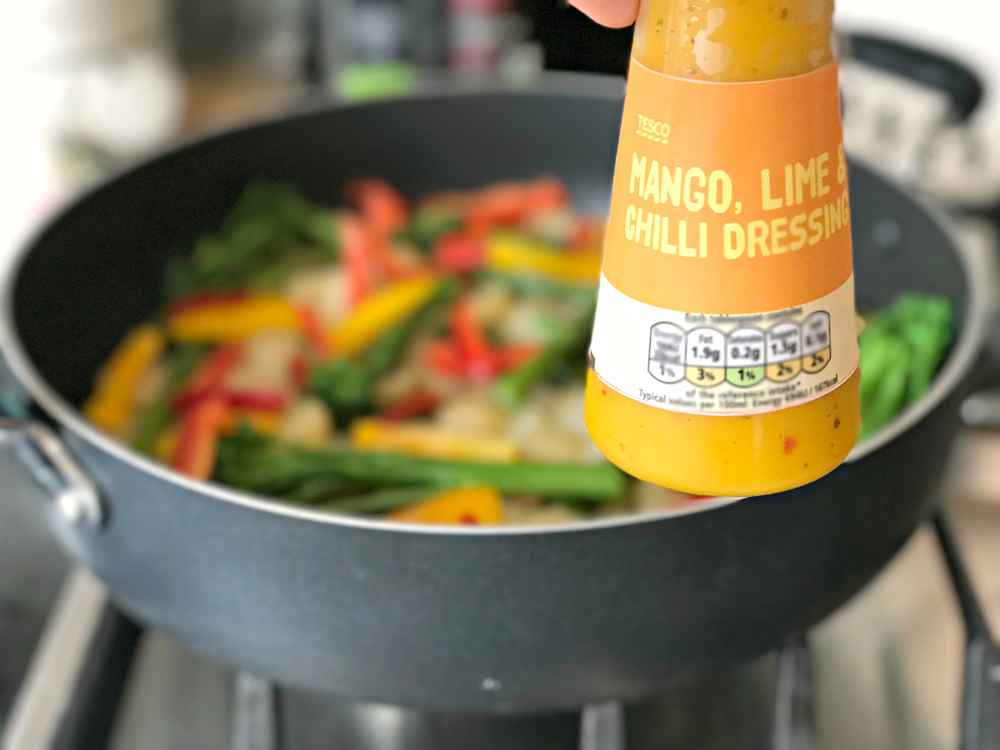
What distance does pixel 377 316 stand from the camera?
109cm

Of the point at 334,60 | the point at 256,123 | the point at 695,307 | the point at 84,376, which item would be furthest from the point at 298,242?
the point at 695,307

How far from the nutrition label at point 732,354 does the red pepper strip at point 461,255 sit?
81 centimetres

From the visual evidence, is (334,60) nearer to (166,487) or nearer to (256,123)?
(256,123)

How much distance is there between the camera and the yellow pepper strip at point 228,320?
1.09m

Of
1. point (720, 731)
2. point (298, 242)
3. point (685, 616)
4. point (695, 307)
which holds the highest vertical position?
point (695, 307)

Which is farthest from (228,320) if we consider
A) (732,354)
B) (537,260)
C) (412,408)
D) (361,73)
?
(732,354)

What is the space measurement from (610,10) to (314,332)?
0.79 m

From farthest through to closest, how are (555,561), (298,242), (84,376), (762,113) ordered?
(298,242)
(84,376)
(555,561)
(762,113)

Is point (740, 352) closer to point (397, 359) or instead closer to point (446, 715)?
point (446, 715)

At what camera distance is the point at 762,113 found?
0.35m

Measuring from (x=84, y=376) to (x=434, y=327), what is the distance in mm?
394

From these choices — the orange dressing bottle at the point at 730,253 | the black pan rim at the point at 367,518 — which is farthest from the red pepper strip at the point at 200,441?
the orange dressing bottle at the point at 730,253

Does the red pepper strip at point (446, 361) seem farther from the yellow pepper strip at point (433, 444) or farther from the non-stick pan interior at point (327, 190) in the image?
the non-stick pan interior at point (327, 190)

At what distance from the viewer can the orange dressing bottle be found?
354 millimetres
